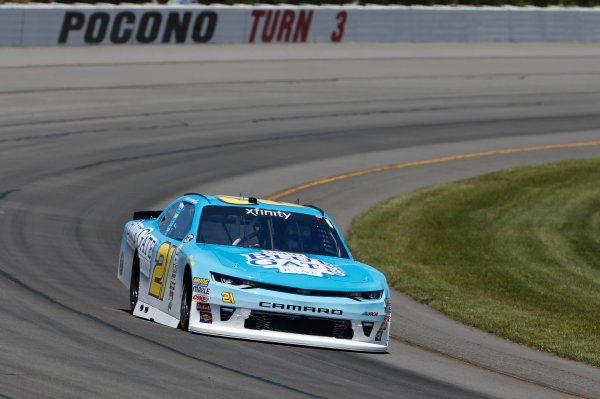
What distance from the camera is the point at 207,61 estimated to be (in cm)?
3844

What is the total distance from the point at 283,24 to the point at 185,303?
31175 mm

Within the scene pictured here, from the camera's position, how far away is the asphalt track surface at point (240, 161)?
9773 millimetres

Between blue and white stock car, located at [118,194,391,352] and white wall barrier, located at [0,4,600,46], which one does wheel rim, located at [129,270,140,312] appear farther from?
white wall barrier, located at [0,4,600,46]

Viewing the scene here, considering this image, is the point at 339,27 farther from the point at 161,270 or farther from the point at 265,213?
the point at 161,270

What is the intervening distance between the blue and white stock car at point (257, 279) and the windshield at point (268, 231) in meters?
0.01

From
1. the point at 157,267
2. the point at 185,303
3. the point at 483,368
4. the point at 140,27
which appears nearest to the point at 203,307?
the point at 185,303

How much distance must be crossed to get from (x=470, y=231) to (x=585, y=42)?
90.7 feet

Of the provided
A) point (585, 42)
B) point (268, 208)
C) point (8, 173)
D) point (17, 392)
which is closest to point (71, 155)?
point (8, 173)

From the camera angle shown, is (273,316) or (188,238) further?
(188,238)

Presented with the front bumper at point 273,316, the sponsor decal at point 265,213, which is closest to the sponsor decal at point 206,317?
the front bumper at point 273,316

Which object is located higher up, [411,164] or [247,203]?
[247,203]

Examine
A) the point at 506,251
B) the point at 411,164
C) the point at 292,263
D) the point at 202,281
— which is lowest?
the point at 411,164

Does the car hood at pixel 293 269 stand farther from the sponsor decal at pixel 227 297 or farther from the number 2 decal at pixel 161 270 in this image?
the number 2 decal at pixel 161 270

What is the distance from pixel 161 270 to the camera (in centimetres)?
1176
